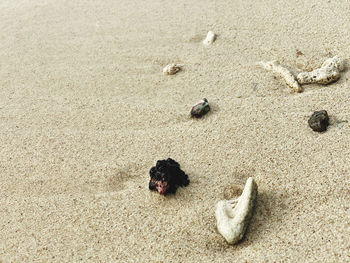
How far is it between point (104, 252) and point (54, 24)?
9.35ft

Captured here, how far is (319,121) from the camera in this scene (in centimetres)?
218

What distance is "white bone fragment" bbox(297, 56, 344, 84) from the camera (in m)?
2.50

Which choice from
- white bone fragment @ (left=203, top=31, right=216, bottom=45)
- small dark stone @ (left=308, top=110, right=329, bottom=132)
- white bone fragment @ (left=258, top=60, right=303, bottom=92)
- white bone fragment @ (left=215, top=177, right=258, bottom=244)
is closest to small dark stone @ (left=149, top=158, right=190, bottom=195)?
white bone fragment @ (left=215, top=177, right=258, bottom=244)

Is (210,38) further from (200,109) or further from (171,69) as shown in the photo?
(200,109)

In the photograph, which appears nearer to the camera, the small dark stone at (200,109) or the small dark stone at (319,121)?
the small dark stone at (319,121)

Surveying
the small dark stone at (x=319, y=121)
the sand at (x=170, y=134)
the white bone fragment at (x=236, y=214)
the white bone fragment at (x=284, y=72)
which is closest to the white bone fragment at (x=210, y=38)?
the sand at (x=170, y=134)

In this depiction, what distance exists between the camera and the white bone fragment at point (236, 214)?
1.76 meters

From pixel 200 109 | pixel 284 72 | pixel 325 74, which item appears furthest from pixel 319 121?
pixel 200 109

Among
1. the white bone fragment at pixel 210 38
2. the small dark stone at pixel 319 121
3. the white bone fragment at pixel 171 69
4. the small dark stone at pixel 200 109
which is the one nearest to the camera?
the small dark stone at pixel 319 121

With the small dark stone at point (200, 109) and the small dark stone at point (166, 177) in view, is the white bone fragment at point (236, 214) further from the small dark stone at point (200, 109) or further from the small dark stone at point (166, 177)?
the small dark stone at point (200, 109)

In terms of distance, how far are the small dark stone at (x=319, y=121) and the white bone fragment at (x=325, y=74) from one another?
0.39 metres

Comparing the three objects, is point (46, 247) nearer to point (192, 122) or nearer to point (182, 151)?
point (182, 151)

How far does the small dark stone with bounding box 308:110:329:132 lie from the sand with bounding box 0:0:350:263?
0.15 feet

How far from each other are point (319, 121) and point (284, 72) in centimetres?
63
